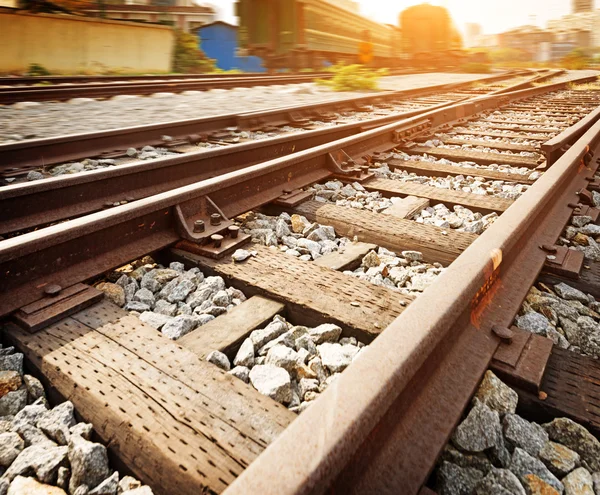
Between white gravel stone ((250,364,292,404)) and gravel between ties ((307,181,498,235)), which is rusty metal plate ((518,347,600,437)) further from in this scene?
gravel between ties ((307,181,498,235))

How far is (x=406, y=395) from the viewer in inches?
42.4

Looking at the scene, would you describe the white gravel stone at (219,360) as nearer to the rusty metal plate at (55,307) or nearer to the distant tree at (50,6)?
the rusty metal plate at (55,307)

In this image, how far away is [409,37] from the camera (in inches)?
985

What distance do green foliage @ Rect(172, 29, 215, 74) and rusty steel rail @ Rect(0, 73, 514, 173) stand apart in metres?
14.5

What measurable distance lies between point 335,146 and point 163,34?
16118mm

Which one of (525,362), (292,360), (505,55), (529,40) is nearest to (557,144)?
(525,362)

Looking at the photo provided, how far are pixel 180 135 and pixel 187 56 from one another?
663 inches

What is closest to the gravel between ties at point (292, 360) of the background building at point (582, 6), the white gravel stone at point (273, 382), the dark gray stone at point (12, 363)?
the white gravel stone at point (273, 382)

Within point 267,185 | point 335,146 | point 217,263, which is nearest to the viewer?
point 217,263

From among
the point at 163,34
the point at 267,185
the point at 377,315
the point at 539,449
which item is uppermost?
the point at 163,34

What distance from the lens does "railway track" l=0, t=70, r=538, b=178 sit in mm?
3582

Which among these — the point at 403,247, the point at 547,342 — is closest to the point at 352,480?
the point at 547,342

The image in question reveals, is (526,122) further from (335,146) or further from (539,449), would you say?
(539,449)

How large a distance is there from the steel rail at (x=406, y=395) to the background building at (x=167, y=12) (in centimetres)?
2460
